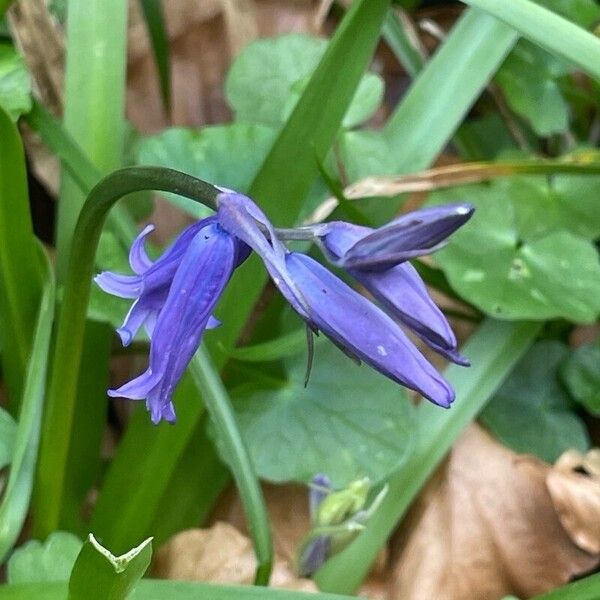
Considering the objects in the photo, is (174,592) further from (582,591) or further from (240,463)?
(582,591)

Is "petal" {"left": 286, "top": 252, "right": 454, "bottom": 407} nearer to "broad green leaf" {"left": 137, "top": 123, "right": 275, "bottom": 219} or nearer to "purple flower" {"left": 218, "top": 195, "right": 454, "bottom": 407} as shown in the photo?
"purple flower" {"left": 218, "top": 195, "right": 454, "bottom": 407}

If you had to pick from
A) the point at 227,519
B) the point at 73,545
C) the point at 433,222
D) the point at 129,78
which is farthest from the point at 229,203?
the point at 129,78

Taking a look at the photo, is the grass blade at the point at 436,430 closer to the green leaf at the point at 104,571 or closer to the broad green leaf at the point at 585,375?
the broad green leaf at the point at 585,375

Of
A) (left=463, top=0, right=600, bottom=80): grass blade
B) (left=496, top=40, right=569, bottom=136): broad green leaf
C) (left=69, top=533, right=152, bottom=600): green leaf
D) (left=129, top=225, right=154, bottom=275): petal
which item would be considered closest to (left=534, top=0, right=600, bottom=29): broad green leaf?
(left=496, top=40, right=569, bottom=136): broad green leaf

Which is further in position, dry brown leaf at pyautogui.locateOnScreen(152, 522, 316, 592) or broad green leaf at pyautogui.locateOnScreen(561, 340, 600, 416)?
broad green leaf at pyautogui.locateOnScreen(561, 340, 600, 416)

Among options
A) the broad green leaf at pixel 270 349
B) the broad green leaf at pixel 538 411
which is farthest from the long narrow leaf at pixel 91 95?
the broad green leaf at pixel 538 411

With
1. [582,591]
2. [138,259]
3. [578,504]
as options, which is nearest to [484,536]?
[578,504]
